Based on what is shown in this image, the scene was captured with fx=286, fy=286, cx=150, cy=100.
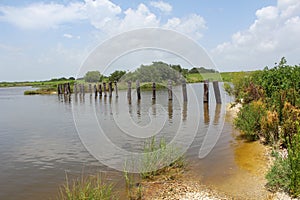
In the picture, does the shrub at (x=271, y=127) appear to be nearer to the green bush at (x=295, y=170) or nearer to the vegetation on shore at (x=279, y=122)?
the vegetation on shore at (x=279, y=122)

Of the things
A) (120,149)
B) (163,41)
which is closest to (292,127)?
(163,41)

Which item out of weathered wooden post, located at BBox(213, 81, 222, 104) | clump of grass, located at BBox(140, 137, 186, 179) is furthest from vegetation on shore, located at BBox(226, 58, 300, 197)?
weathered wooden post, located at BBox(213, 81, 222, 104)

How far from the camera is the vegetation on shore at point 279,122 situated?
5.18m

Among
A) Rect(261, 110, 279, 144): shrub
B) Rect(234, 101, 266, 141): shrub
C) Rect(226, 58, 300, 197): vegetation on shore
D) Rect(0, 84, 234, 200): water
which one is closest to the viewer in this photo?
Rect(226, 58, 300, 197): vegetation on shore

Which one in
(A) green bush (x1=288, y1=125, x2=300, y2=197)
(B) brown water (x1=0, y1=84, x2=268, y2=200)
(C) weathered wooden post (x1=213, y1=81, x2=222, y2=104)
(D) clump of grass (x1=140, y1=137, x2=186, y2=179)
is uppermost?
(C) weathered wooden post (x1=213, y1=81, x2=222, y2=104)

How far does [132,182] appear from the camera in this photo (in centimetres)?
678

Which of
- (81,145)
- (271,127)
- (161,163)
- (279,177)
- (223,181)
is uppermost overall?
(271,127)

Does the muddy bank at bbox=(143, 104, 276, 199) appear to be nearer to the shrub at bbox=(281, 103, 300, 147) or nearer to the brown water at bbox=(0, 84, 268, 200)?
the brown water at bbox=(0, 84, 268, 200)

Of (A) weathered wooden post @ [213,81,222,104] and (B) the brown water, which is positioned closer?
(B) the brown water

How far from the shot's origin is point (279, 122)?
29.0 ft

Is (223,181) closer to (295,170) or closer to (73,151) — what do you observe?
(295,170)

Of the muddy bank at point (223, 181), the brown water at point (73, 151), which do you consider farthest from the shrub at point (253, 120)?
the muddy bank at point (223, 181)

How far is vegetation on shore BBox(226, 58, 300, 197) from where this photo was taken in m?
5.18

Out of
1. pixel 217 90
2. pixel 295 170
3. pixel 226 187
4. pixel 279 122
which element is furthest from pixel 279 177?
pixel 217 90
